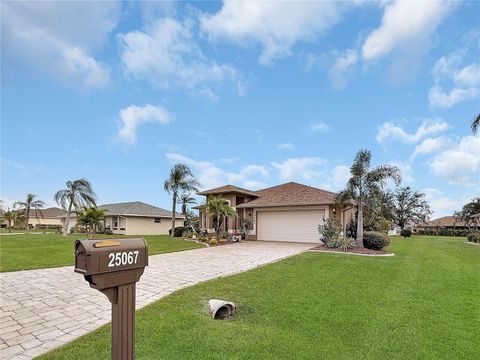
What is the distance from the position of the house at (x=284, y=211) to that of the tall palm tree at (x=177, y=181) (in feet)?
6.33

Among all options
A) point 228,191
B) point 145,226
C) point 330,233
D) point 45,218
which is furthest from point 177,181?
point 45,218

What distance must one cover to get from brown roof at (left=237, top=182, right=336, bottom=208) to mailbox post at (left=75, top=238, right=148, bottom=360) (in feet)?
55.4

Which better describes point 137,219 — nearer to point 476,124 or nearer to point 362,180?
point 362,180

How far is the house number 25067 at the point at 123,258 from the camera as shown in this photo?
2338 mm

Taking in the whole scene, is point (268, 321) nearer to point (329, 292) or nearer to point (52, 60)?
point (329, 292)

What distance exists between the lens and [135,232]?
3325 centimetres

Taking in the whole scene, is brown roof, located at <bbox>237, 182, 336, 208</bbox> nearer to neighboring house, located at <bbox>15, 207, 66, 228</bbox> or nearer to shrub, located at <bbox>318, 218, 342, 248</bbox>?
shrub, located at <bbox>318, 218, 342, 248</bbox>

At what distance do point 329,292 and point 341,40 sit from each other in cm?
1143

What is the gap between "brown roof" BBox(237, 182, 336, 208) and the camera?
19.6 meters

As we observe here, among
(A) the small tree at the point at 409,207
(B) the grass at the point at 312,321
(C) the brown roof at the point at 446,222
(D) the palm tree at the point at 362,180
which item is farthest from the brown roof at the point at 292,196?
(C) the brown roof at the point at 446,222

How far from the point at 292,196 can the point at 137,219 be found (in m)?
19.8

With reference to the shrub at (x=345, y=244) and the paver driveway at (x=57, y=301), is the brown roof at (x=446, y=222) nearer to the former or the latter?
the shrub at (x=345, y=244)

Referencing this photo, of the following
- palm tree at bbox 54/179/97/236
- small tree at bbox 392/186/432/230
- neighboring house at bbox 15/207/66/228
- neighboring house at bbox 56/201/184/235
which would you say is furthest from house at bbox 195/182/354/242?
neighboring house at bbox 15/207/66/228

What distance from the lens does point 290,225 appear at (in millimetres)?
20734
